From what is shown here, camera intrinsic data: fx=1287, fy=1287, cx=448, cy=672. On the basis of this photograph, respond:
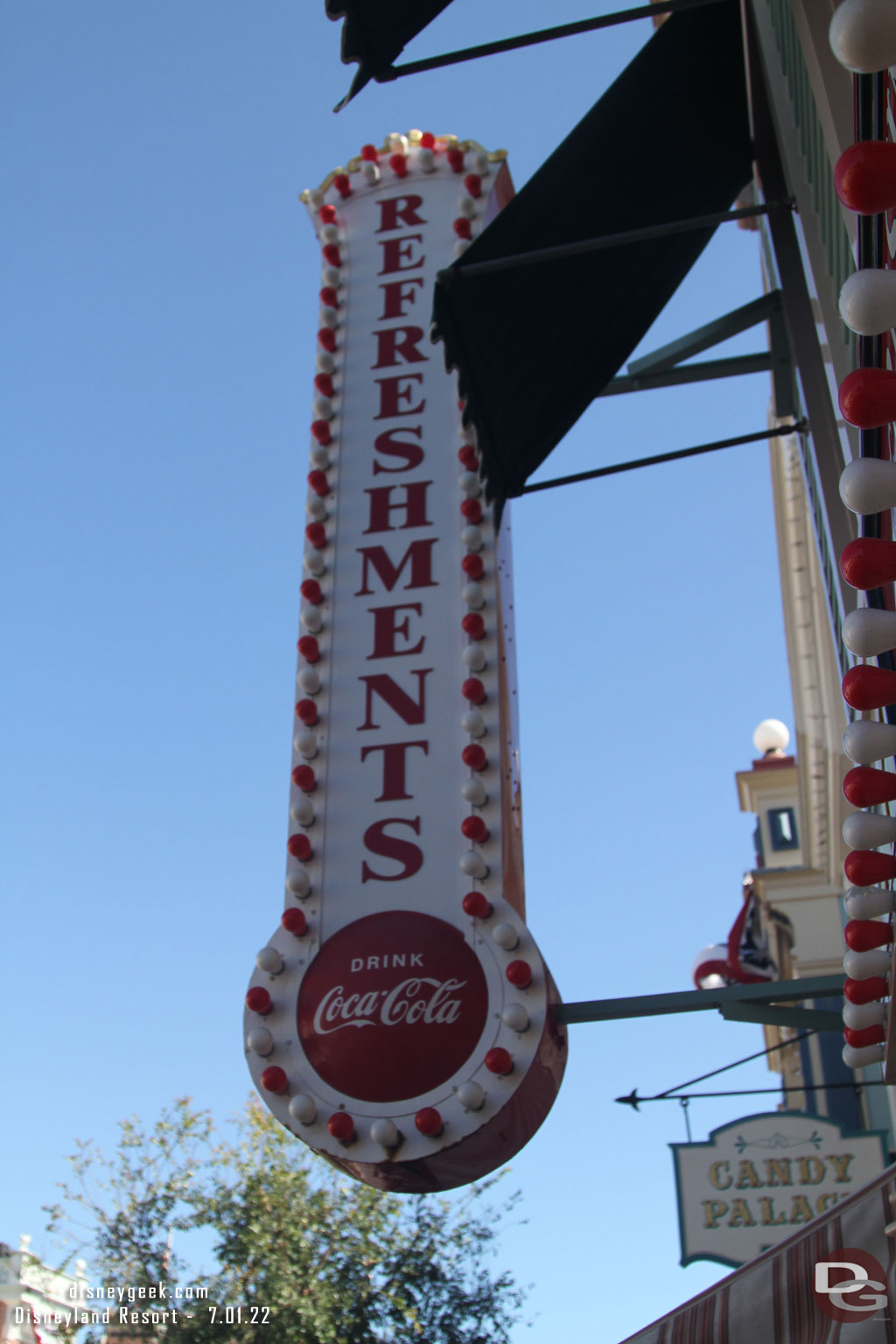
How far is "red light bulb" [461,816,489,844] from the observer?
6.91 metres

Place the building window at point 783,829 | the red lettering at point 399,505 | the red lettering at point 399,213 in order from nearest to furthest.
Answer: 1. the red lettering at point 399,505
2. the red lettering at point 399,213
3. the building window at point 783,829

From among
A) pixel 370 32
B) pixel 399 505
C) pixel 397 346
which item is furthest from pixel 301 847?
pixel 370 32

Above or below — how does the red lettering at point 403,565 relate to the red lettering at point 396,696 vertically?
above

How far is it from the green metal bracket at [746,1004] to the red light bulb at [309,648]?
9.34 feet

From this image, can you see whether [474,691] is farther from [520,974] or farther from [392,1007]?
[392,1007]

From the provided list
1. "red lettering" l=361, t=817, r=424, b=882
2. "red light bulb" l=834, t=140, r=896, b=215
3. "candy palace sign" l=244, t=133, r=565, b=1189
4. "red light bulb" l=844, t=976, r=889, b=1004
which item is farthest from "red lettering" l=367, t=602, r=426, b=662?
"red light bulb" l=834, t=140, r=896, b=215

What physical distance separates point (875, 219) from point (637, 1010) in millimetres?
4441

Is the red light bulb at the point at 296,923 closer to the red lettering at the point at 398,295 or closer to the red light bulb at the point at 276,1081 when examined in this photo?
the red light bulb at the point at 276,1081

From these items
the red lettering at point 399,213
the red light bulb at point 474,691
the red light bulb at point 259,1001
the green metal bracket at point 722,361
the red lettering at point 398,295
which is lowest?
the red light bulb at point 259,1001

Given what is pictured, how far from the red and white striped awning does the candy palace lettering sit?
2406mm

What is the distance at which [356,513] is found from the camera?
27.7ft

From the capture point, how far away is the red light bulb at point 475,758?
715 cm

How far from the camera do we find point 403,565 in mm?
8102

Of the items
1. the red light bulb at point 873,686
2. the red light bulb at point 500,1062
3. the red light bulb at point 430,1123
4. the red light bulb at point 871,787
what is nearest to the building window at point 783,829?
the red light bulb at point 500,1062
